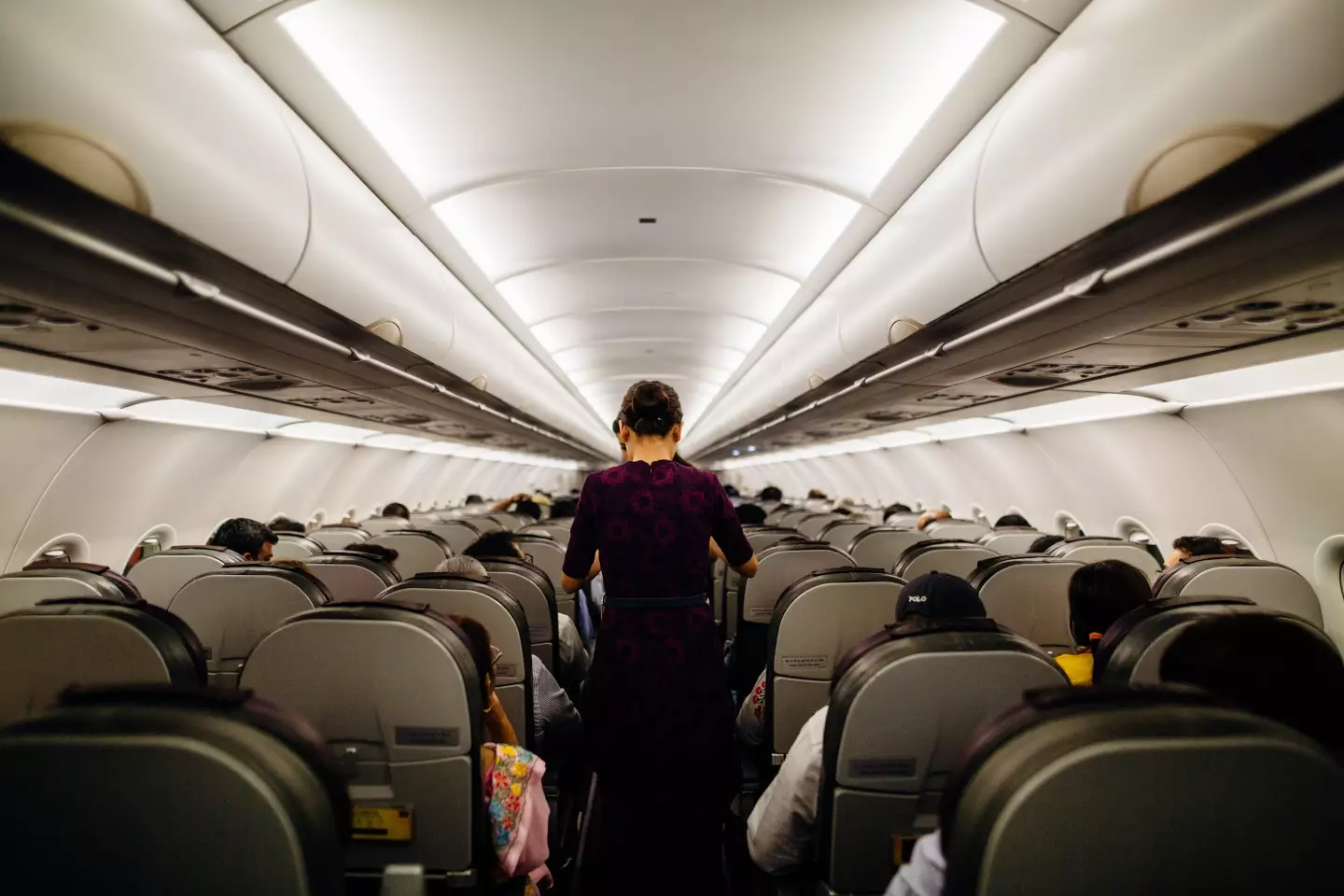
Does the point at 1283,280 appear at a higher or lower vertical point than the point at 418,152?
lower

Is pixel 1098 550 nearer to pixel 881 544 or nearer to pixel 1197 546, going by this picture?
pixel 1197 546

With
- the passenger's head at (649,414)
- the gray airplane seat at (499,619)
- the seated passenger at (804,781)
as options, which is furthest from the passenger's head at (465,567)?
the seated passenger at (804,781)

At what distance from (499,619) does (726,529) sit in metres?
1.22

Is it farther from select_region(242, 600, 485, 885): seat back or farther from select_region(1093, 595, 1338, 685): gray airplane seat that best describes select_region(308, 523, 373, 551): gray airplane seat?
select_region(1093, 595, 1338, 685): gray airplane seat

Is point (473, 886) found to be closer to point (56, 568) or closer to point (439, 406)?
point (56, 568)

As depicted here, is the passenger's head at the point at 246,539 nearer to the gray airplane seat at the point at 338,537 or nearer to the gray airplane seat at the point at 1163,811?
the gray airplane seat at the point at 338,537

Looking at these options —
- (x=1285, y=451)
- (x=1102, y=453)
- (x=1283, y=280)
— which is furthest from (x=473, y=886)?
(x=1102, y=453)

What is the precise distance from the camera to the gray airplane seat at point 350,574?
4.56 meters

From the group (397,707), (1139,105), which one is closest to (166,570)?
(397,707)

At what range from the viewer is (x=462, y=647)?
2363 mm

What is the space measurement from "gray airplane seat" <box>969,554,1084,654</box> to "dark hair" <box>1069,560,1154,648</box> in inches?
29.6

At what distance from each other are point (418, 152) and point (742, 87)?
1.80 m

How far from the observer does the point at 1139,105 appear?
1.80 m

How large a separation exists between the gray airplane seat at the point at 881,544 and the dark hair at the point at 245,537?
5051mm
